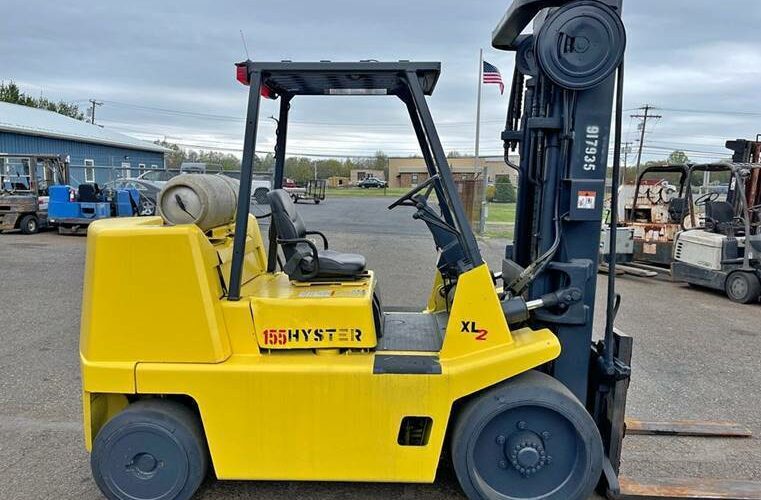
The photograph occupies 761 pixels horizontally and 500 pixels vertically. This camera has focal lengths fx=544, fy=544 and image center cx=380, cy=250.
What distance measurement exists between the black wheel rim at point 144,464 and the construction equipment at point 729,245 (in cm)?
939

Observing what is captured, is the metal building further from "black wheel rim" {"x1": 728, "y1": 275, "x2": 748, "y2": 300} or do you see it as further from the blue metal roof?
"black wheel rim" {"x1": 728, "y1": 275, "x2": 748, "y2": 300}

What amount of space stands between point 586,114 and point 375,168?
217ft

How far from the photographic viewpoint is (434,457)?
315cm

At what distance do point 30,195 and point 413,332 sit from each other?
57.6ft

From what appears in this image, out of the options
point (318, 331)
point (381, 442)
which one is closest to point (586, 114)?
point (318, 331)

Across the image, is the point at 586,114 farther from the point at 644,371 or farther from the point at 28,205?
the point at 28,205

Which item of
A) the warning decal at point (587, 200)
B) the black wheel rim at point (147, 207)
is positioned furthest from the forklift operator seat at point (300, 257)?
the black wheel rim at point (147, 207)

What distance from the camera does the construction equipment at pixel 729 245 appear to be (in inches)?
361

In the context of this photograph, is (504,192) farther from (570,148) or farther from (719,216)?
(570,148)

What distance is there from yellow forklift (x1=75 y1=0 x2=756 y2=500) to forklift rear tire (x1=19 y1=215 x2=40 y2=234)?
54.0 ft

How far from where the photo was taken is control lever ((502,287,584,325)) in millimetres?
3293

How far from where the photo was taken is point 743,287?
30.0 feet

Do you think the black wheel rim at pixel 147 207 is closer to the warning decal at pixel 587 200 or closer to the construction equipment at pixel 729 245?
the construction equipment at pixel 729 245

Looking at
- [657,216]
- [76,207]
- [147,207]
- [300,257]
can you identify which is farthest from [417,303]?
[147,207]
